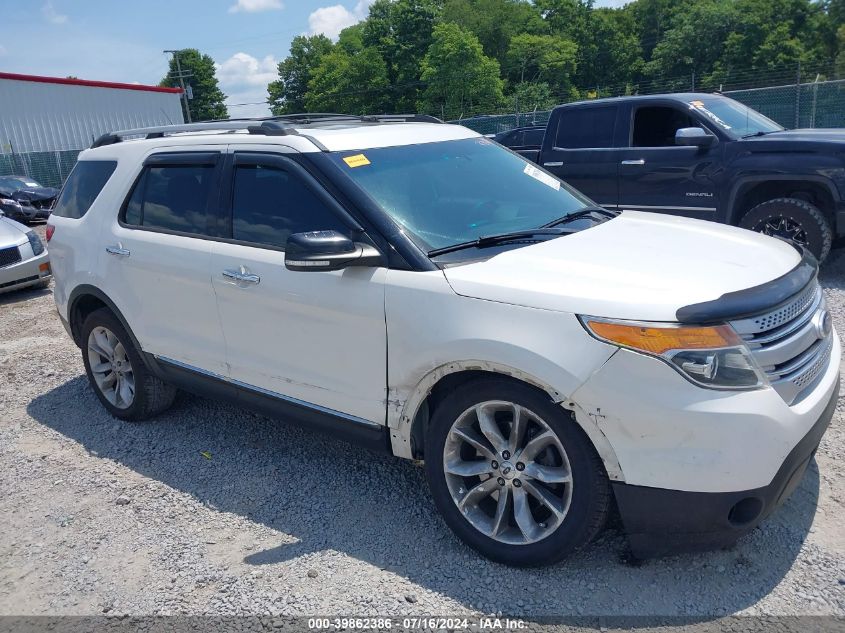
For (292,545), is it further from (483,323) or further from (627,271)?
(627,271)

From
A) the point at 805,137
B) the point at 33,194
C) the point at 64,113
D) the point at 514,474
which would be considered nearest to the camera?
the point at 514,474

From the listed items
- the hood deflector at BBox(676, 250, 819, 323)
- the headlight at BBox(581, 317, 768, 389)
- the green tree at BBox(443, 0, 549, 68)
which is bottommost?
the headlight at BBox(581, 317, 768, 389)

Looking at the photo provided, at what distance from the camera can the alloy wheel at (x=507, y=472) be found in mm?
2799

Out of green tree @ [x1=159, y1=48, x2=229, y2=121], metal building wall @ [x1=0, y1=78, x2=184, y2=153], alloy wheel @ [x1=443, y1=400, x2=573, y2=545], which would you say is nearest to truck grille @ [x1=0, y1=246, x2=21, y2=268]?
alloy wheel @ [x1=443, y1=400, x2=573, y2=545]

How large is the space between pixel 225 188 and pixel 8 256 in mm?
6669

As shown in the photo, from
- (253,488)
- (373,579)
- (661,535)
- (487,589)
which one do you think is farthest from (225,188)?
(661,535)

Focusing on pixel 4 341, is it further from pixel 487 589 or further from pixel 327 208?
pixel 487 589

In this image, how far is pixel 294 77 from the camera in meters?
99.1

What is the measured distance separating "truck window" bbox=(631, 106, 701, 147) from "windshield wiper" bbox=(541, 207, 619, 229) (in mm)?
4425

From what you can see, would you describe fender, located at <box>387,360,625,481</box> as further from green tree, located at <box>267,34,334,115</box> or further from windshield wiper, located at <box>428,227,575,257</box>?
green tree, located at <box>267,34,334,115</box>

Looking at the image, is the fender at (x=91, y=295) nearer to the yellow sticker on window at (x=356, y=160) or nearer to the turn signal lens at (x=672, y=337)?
the yellow sticker on window at (x=356, y=160)

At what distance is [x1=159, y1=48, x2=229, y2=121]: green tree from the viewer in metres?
96.4

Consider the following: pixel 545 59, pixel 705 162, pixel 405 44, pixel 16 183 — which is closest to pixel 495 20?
pixel 405 44

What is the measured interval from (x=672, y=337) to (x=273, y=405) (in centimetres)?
212
